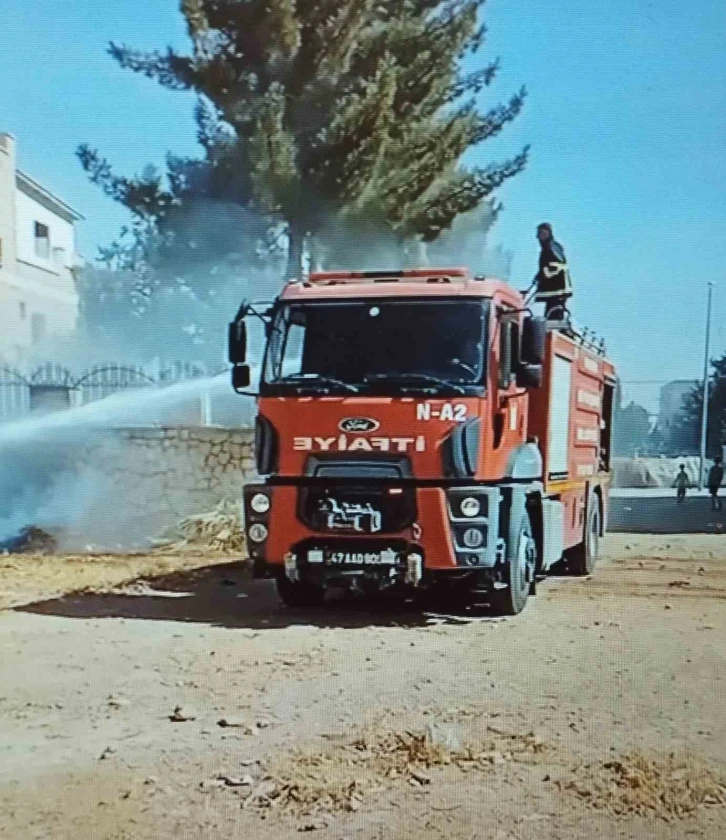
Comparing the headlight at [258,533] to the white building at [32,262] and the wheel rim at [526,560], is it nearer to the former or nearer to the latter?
the wheel rim at [526,560]

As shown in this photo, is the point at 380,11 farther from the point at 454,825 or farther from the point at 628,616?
the point at 454,825

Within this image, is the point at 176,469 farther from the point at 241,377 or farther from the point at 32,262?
the point at 32,262

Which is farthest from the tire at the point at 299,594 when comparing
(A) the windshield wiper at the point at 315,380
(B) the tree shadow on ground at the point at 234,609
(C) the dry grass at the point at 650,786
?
(C) the dry grass at the point at 650,786

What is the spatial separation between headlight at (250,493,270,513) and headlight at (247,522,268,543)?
98 mm

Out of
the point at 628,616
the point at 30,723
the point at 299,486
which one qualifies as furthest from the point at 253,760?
the point at 628,616

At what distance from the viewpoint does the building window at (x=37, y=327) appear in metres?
21.7

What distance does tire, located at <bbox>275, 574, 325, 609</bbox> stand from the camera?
8793 millimetres

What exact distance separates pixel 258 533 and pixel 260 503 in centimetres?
21

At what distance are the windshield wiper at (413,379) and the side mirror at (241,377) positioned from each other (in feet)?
3.88

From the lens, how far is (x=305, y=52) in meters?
16.6

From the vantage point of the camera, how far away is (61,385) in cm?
1678

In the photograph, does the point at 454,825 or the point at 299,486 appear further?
the point at 299,486

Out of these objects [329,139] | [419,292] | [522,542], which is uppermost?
[329,139]

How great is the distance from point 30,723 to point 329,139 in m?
12.5
